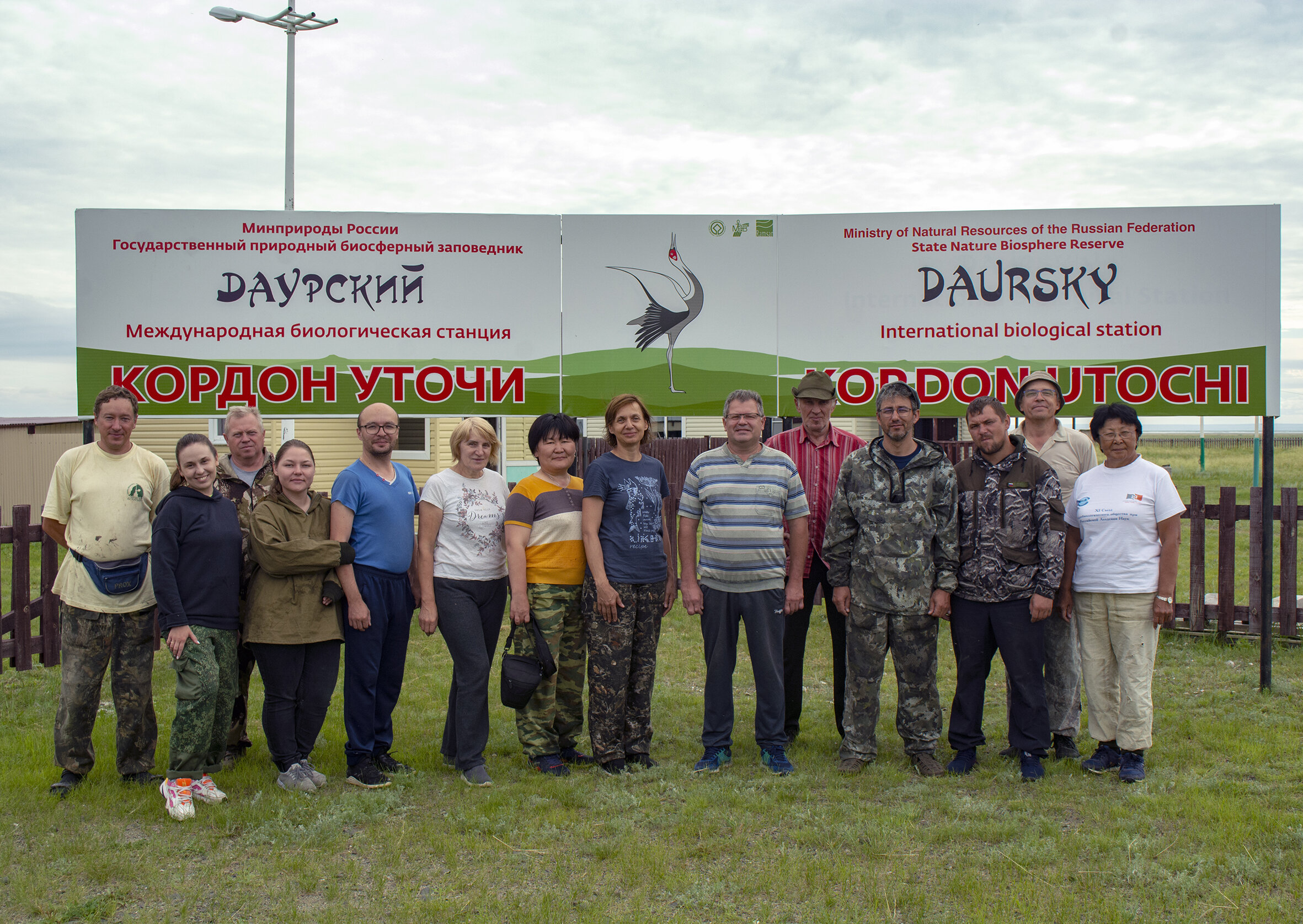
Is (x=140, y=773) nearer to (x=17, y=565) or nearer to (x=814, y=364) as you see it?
(x=17, y=565)

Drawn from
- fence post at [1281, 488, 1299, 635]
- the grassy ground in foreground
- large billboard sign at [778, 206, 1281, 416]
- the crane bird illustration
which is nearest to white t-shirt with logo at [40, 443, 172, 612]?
the grassy ground in foreground

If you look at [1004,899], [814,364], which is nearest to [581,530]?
[1004,899]

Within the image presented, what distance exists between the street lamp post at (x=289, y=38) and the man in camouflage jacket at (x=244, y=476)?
12.0m

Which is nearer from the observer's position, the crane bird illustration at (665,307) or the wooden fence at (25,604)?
the wooden fence at (25,604)

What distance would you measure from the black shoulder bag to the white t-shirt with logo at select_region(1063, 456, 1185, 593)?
2.64m

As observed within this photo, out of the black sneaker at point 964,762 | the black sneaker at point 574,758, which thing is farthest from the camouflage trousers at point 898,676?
the black sneaker at point 574,758

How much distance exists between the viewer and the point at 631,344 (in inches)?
272

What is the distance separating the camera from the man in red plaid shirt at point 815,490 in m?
5.17

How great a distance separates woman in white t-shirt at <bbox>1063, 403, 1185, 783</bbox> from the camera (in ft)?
14.9

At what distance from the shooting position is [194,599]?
4.33 meters

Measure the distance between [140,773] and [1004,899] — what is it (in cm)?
401

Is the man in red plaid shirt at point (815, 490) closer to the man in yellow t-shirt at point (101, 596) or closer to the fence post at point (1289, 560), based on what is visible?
the man in yellow t-shirt at point (101, 596)

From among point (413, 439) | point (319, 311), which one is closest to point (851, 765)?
point (319, 311)

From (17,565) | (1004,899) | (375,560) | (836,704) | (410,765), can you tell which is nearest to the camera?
(1004,899)
